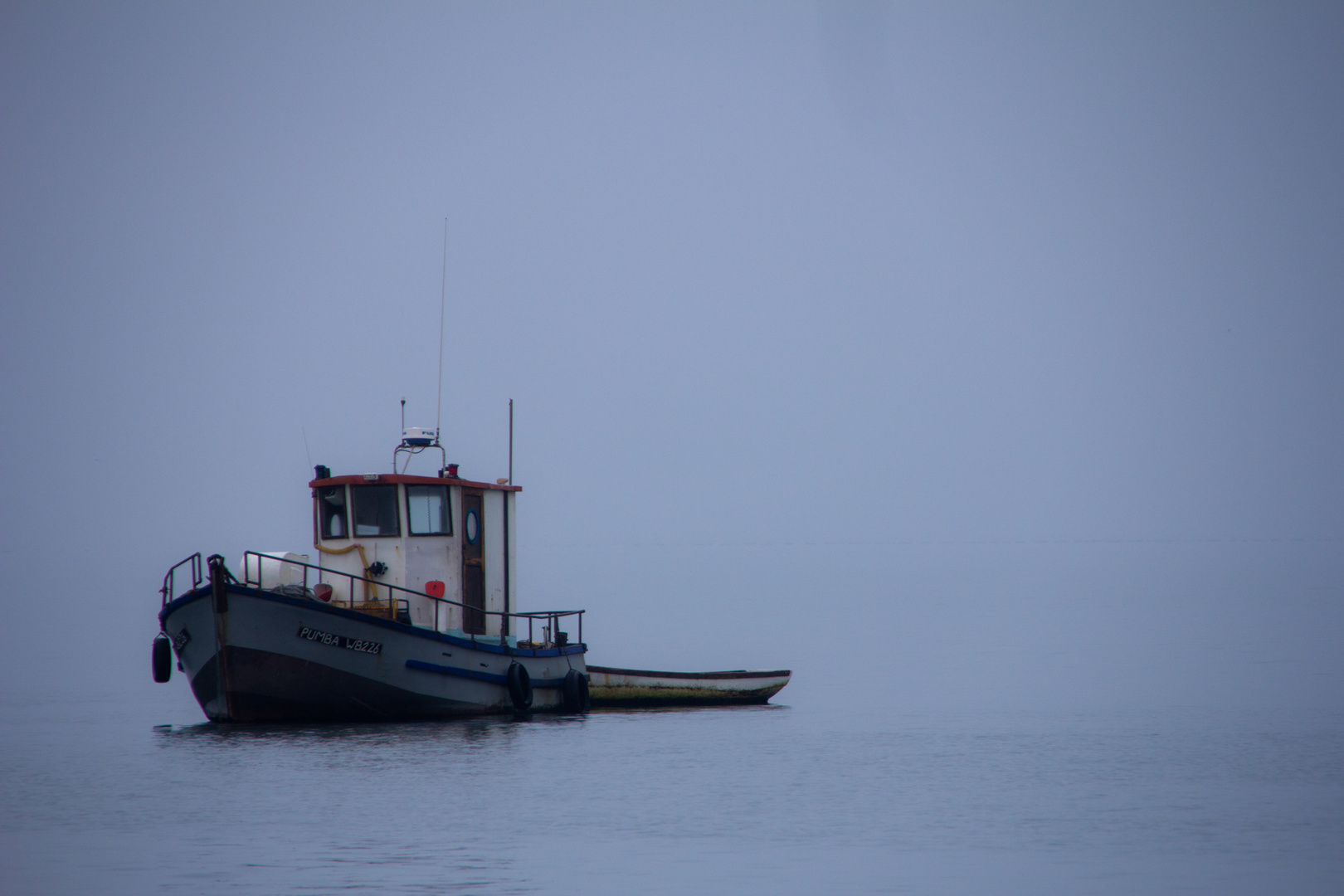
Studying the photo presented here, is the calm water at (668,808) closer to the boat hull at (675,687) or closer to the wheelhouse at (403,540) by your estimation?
the boat hull at (675,687)

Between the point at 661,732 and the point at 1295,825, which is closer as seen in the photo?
the point at 1295,825

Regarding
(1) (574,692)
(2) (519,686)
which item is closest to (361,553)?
(2) (519,686)

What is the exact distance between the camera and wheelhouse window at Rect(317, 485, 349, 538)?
85.0ft

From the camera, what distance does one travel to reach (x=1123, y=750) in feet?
85.0

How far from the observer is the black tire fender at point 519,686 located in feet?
84.8

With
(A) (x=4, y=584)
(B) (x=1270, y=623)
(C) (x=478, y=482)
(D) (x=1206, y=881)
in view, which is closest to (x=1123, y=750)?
(D) (x=1206, y=881)

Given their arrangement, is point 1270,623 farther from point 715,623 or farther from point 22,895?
point 22,895

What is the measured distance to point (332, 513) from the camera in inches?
1024

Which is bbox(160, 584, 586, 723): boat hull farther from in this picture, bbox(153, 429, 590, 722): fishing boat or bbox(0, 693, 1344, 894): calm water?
bbox(0, 693, 1344, 894): calm water

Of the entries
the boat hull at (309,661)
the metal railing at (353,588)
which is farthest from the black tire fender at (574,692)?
the boat hull at (309,661)

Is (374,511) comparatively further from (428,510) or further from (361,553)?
(428,510)

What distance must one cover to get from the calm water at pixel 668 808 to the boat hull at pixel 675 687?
33.3 inches

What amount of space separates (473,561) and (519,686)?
2.40m

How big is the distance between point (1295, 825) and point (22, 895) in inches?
585
